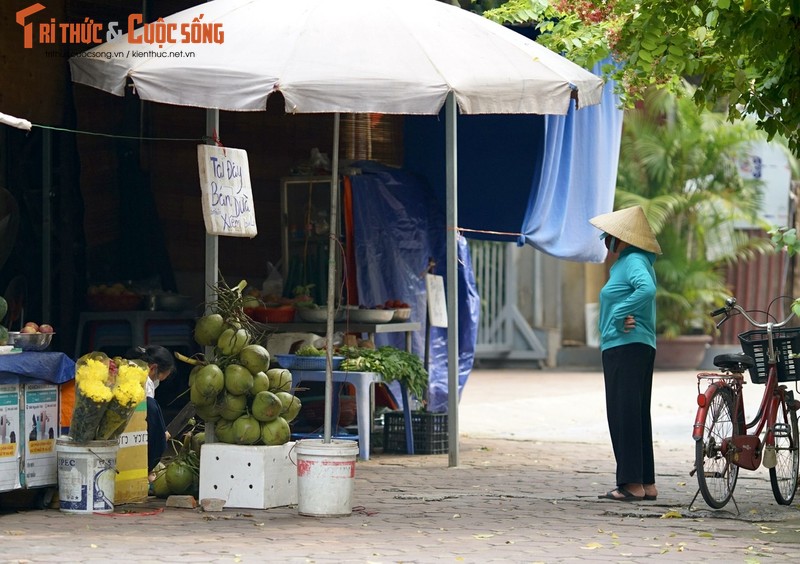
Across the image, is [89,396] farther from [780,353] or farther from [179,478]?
[780,353]

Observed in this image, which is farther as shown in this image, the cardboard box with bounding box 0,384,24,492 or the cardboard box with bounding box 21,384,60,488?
the cardboard box with bounding box 21,384,60,488

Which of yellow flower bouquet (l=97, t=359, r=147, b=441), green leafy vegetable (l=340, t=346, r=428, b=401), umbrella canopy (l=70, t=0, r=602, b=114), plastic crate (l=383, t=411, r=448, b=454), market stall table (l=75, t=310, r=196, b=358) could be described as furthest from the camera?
plastic crate (l=383, t=411, r=448, b=454)

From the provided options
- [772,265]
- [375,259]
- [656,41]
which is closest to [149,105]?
[375,259]

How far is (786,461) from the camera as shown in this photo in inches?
349

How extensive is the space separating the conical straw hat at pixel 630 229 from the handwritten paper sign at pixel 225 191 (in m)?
2.28

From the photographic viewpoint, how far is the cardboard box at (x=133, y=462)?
Result: 27.2 ft

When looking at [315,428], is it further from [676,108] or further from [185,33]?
[676,108]

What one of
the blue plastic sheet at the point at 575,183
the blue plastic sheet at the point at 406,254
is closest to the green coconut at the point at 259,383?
the blue plastic sheet at the point at 406,254

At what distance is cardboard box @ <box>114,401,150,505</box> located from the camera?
8289mm

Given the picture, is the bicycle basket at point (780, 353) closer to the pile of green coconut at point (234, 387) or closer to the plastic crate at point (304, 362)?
the pile of green coconut at point (234, 387)

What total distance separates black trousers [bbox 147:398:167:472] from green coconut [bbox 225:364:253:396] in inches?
26.2

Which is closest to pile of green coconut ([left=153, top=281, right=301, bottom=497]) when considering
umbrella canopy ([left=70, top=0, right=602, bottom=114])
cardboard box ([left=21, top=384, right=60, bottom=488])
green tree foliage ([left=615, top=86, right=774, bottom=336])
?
cardboard box ([left=21, top=384, right=60, bottom=488])

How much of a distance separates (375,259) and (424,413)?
1.46 m

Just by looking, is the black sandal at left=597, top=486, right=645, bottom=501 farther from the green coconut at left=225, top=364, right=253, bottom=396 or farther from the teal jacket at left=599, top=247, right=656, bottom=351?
the green coconut at left=225, top=364, right=253, bottom=396
